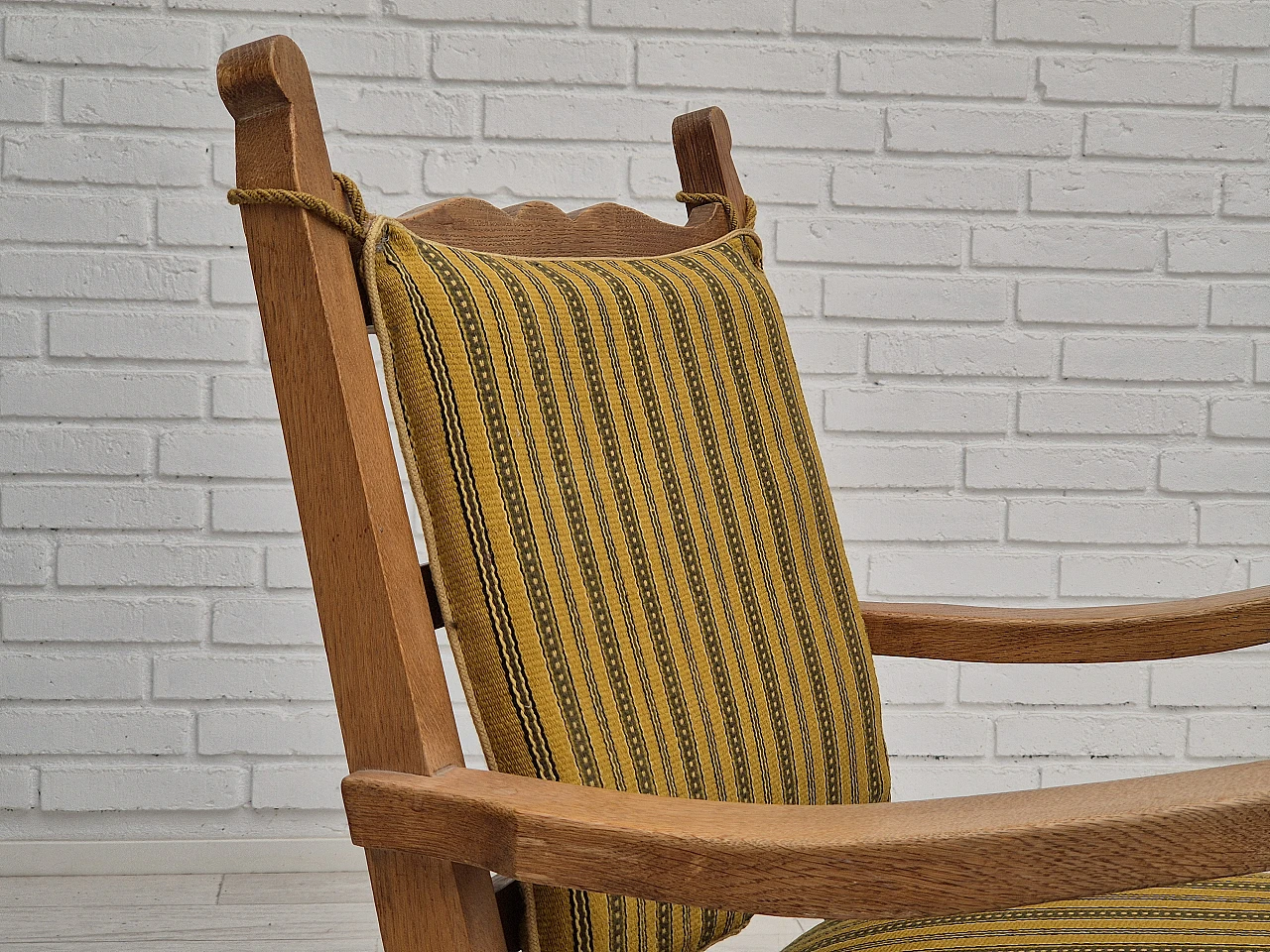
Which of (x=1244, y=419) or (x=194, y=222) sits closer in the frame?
(x=194, y=222)

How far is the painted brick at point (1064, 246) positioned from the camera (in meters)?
1.68

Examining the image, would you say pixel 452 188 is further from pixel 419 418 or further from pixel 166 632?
pixel 419 418

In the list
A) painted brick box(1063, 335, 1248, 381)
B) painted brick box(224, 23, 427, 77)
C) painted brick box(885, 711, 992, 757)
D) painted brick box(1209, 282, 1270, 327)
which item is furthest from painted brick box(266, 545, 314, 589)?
painted brick box(1209, 282, 1270, 327)

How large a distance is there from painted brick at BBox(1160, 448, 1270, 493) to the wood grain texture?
104 cm

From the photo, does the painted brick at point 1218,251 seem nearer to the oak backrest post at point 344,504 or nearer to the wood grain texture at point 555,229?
the wood grain texture at point 555,229

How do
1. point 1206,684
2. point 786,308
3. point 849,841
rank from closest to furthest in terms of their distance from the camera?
point 849,841 < point 786,308 < point 1206,684

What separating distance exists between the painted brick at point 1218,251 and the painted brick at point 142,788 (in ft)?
4.90

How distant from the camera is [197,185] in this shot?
1598 mm

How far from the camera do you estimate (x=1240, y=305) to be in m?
1.70

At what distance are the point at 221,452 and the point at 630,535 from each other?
1.07 meters

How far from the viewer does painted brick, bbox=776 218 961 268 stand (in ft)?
5.46

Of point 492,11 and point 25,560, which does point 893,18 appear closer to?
point 492,11

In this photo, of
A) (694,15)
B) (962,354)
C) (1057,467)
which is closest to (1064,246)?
(962,354)

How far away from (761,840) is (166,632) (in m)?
1.34
